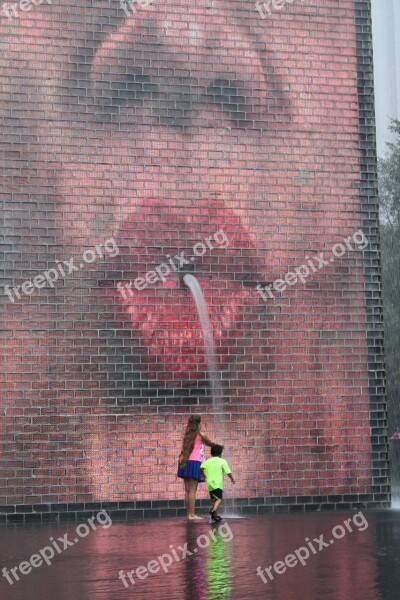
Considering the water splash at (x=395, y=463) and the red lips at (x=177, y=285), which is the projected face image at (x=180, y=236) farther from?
the water splash at (x=395, y=463)

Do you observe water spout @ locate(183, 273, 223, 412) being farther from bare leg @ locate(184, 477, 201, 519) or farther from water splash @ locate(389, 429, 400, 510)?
water splash @ locate(389, 429, 400, 510)

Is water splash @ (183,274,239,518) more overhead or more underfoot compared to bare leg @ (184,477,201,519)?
more overhead

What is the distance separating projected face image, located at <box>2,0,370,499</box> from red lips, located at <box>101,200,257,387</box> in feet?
0.08

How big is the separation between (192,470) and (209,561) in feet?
21.3

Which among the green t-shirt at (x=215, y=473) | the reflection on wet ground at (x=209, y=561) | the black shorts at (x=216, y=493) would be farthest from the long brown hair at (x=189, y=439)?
the reflection on wet ground at (x=209, y=561)

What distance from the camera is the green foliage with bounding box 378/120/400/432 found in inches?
922

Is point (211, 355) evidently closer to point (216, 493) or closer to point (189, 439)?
point (189, 439)

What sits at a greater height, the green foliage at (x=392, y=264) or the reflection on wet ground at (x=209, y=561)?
the green foliage at (x=392, y=264)

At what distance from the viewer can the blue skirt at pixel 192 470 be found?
17.6 metres

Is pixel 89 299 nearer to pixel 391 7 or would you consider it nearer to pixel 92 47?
pixel 92 47

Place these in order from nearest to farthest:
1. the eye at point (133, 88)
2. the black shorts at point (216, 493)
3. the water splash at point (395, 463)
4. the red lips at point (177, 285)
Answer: the black shorts at point (216, 493), the red lips at point (177, 285), the eye at point (133, 88), the water splash at point (395, 463)

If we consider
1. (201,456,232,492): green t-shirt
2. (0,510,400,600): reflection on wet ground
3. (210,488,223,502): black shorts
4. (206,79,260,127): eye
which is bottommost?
(0,510,400,600): reflection on wet ground

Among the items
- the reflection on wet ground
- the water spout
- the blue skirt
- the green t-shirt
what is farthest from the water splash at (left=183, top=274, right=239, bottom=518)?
the reflection on wet ground

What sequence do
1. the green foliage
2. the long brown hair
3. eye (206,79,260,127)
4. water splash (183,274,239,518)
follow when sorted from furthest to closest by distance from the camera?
the green foliage
eye (206,79,260,127)
water splash (183,274,239,518)
the long brown hair
